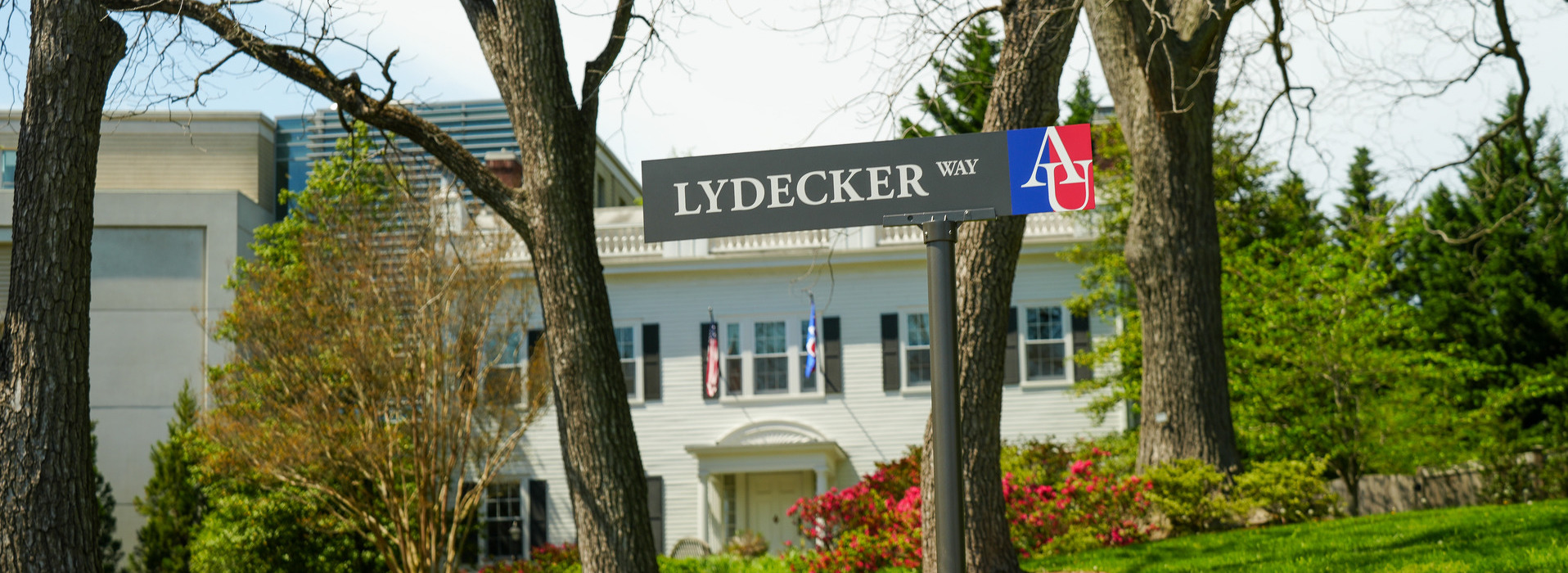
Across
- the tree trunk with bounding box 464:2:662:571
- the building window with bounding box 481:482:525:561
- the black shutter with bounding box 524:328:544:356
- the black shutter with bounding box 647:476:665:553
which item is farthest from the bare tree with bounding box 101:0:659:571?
the building window with bounding box 481:482:525:561

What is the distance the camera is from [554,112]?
7.68m

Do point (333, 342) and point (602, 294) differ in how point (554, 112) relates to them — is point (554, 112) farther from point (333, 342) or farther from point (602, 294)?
point (333, 342)

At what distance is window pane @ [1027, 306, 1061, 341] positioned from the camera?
21.9 metres

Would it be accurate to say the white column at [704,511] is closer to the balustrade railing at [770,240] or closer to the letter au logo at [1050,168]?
the balustrade railing at [770,240]

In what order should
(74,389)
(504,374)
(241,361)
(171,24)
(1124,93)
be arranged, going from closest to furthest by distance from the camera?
(74,389) → (171,24) → (1124,93) → (241,361) → (504,374)

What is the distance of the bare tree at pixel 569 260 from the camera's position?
747cm

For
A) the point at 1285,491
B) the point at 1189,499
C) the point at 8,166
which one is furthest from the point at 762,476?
the point at 8,166

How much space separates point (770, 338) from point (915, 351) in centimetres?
268

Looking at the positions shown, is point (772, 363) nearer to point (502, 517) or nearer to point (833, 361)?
point (833, 361)

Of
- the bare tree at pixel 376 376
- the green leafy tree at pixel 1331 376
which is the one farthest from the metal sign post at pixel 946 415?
the green leafy tree at pixel 1331 376

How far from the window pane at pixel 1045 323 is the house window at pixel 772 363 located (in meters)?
4.45

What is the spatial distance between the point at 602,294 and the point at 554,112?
1.19 m

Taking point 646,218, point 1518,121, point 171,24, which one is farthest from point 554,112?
point 1518,121

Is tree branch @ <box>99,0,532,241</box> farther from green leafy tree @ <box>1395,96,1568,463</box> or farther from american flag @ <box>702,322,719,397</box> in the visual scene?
green leafy tree @ <box>1395,96,1568,463</box>
